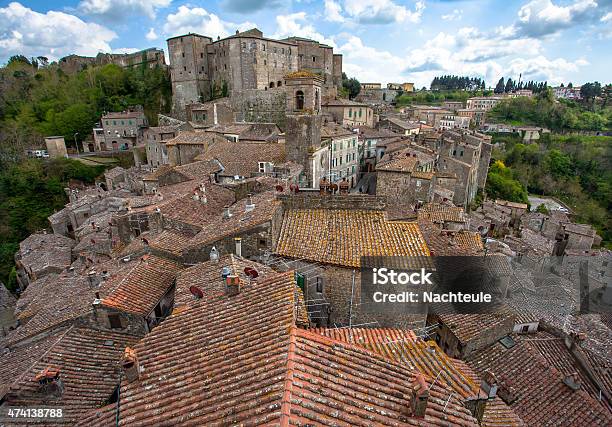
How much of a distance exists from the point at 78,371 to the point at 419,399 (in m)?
10.4

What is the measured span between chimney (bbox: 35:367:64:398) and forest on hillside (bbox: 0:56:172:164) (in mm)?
67944

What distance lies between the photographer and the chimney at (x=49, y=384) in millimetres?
9125

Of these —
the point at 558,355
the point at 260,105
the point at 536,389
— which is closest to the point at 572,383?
the point at 536,389

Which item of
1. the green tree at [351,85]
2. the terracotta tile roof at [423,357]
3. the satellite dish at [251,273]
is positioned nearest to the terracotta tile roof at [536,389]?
the terracotta tile roof at [423,357]

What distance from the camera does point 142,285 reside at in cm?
1209

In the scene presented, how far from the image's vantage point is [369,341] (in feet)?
25.4

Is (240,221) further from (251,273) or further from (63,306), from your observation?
(63,306)

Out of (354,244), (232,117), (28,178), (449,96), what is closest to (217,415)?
(354,244)

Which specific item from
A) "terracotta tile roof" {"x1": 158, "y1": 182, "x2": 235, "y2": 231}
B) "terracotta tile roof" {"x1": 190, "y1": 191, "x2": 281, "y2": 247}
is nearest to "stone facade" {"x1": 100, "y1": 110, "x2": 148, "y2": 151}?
"terracotta tile roof" {"x1": 158, "y1": 182, "x2": 235, "y2": 231}

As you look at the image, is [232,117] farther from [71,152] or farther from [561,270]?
[561,270]

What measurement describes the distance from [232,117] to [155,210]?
1688 inches

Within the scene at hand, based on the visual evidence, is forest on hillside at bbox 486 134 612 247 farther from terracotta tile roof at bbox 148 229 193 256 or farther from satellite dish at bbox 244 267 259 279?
satellite dish at bbox 244 267 259 279

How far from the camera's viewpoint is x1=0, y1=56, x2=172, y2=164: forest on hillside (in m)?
65.3

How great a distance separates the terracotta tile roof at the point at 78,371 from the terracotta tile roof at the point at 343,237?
634 centimetres
